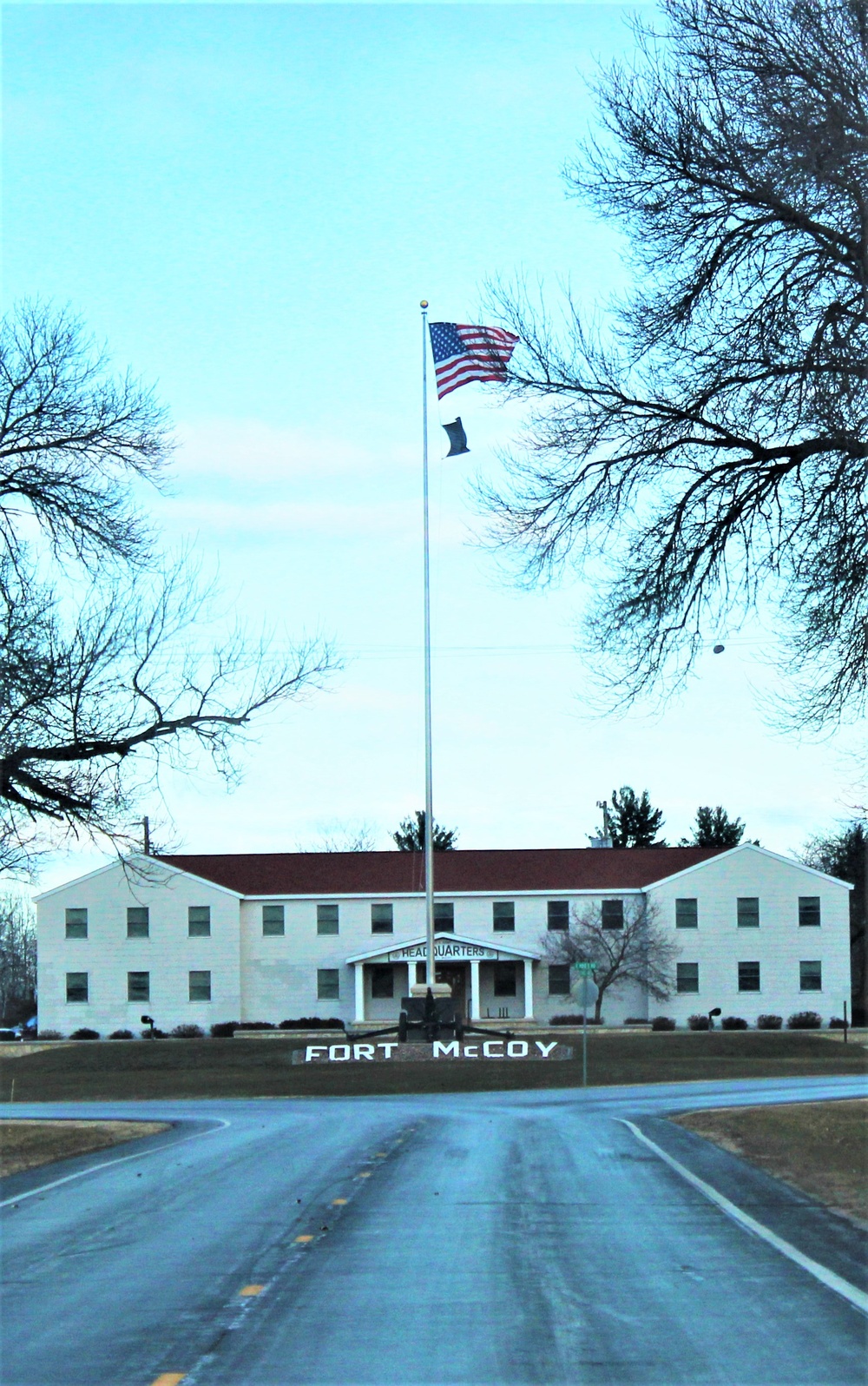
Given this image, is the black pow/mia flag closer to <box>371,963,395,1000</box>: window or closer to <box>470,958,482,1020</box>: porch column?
<box>470,958,482,1020</box>: porch column

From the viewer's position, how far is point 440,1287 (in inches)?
372

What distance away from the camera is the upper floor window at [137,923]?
6259 cm

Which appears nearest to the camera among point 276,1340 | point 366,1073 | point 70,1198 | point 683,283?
point 276,1340

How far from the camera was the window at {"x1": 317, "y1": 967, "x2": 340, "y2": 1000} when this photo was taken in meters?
62.5

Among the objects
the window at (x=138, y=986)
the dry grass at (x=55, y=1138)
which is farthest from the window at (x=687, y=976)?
the dry grass at (x=55, y=1138)

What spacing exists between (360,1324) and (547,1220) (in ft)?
13.5

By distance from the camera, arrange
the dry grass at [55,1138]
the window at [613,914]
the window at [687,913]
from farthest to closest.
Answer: the window at [613,914] < the window at [687,913] < the dry grass at [55,1138]

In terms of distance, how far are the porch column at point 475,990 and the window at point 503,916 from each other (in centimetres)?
222

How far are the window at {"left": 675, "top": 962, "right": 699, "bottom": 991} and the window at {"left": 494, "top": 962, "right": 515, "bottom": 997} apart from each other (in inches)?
255

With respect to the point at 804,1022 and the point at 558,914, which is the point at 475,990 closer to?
the point at 558,914

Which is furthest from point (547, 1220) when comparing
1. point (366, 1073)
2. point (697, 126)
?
point (366, 1073)

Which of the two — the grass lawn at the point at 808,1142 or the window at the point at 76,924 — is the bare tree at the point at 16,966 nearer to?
the window at the point at 76,924

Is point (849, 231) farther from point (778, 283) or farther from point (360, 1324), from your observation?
point (360, 1324)

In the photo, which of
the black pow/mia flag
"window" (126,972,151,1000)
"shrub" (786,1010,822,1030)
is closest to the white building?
"window" (126,972,151,1000)
